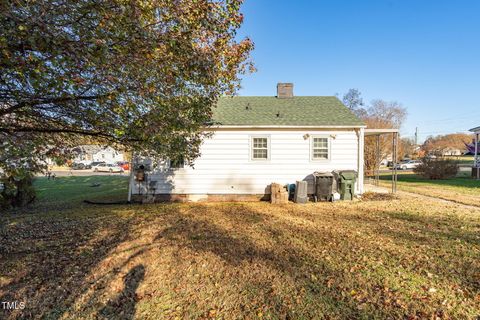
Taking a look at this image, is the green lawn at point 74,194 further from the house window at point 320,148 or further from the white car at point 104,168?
the white car at point 104,168

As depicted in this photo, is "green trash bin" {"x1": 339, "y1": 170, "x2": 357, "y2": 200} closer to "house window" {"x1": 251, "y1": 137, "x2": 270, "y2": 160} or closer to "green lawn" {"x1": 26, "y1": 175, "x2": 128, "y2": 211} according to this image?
"house window" {"x1": 251, "y1": 137, "x2": 270, "y2": 160}

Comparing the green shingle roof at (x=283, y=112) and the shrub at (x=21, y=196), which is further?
the green shingle roof at (x=283, y=112)

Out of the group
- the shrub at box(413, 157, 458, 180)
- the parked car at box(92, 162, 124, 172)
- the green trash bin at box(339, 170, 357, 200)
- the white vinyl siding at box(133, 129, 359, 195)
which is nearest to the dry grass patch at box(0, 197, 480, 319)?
the green trash bin at box(339, 170, 357, 200)

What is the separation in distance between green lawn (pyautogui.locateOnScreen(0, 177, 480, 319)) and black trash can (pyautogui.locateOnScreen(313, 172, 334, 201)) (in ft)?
8.47

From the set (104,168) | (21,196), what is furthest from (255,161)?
(104,168)

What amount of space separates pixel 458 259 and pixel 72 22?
7.17 m

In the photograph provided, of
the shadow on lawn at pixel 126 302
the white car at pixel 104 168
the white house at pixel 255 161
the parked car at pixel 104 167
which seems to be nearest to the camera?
the shadow on lawn at pixel 126 302

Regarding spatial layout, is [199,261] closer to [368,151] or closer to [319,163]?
[319,163]

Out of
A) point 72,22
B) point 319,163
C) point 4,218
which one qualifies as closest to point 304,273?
point 72,22

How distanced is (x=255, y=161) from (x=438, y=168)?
16.5 meters

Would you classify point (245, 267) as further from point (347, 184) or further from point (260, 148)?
point (347, 184)

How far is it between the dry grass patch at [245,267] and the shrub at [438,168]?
1396 cm

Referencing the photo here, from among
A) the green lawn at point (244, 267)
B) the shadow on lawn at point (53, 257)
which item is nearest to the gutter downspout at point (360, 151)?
the green lawn at point (244, 267)

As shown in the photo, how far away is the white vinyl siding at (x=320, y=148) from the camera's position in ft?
33.8
